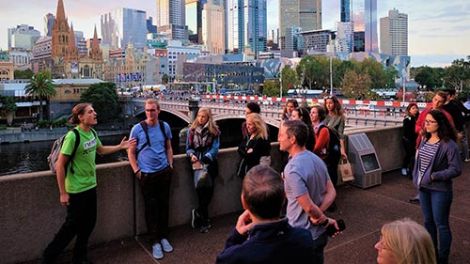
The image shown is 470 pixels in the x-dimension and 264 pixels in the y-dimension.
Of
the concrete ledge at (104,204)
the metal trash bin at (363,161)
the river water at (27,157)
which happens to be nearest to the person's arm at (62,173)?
the concrete ledge at (104,204)

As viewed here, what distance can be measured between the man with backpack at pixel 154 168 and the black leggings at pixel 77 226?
0.64 meters

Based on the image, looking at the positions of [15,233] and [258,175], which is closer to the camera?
[258,175]

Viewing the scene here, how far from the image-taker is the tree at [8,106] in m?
71.1

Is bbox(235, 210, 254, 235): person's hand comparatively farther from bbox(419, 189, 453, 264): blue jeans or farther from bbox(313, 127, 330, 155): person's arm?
bbox(313, 127, 330, 155): person's arm

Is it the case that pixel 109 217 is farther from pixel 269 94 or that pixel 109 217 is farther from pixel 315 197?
pixel 269 94

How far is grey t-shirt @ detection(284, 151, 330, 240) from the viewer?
9.46 feet

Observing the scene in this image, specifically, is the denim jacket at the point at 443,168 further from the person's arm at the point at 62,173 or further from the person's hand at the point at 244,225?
the person's arm at the point at 62,173

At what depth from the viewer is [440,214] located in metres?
3.96

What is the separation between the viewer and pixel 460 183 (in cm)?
760

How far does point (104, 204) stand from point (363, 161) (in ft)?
15.2

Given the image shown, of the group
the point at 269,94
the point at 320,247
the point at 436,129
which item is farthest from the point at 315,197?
the point at 269,94

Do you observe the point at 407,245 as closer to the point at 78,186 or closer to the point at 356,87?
the point at 78,186

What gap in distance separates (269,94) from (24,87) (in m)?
48.1

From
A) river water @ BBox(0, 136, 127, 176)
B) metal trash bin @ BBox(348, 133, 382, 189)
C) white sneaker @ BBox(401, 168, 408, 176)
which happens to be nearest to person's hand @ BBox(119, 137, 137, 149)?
metal trash bin @ BBox(348, 133, 382, 189)
